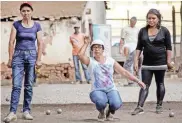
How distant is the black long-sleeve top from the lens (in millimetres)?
8867

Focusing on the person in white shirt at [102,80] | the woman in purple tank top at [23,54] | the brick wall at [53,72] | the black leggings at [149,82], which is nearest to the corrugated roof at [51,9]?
the brick wall at [53,72]

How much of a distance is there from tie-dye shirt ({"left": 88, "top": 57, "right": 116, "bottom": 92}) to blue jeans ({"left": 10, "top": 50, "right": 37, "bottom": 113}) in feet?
2.89

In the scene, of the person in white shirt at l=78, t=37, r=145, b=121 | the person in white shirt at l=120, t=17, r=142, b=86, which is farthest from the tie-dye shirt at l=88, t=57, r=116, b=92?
the person in white shirt at l=120, t=17, r=142, b=86

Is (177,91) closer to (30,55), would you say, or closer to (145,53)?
(145,53)

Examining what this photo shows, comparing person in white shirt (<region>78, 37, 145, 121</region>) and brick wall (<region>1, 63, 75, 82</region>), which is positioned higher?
person in white shirt (<region>78, 37, 145, 121</region>)

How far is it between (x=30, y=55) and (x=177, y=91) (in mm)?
4184

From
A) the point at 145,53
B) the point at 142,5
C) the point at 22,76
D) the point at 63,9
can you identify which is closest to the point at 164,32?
the point at 145,53

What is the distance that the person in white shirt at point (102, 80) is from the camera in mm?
7988

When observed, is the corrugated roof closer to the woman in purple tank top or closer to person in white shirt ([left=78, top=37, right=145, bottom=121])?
the woman in purple tank top

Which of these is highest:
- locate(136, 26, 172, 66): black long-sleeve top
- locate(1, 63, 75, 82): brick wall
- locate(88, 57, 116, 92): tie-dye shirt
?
locate(136, 26, 172, 66): black long-sleeve top

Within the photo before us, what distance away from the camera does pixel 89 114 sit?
9109 millimetres

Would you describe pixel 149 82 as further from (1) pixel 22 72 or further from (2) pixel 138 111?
(1) pixel 22 72

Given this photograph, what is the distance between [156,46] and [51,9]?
10.3m

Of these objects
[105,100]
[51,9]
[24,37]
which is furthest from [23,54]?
[51,9]
